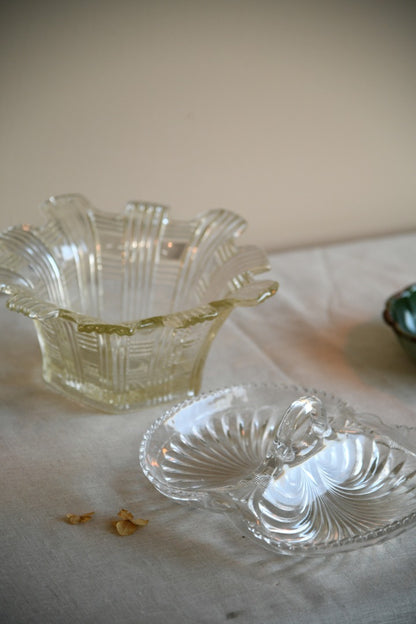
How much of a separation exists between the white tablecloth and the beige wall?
27 centimetres

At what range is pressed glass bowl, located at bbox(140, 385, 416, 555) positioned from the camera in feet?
1.82

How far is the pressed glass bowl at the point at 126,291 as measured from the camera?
0.67 meters

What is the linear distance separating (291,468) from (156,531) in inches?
4.5

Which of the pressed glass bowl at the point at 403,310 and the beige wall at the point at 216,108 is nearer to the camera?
the pressed glass bowl at the point at 403,310

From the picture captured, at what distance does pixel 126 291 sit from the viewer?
0.89 metres

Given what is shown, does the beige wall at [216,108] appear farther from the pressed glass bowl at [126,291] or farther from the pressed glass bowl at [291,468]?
the pressed glass bowl at [291,468]

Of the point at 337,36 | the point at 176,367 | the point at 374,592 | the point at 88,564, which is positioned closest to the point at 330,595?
the point at 374,592

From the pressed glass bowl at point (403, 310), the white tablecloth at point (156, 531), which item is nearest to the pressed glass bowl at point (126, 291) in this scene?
the white tablecloth at point (156, 531)

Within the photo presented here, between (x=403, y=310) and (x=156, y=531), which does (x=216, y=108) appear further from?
(x=156, y=531)

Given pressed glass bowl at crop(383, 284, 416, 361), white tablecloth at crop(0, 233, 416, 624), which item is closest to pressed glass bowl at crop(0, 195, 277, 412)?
white tablecloth at crop(0, 233, 416, 624)

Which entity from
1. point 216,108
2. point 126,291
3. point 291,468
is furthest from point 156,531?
point 216,108

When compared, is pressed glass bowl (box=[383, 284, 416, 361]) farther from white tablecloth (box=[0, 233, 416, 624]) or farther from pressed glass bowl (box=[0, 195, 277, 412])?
pressed glass bowl (box=[0, 195, 277, 412])

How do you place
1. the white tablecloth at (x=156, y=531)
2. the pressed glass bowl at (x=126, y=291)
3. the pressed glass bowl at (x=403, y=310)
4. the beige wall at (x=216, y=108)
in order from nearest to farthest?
1. the white tablecloth at (x=156, y=531)
2. the pressed glass bowl at (x=126, y=291)
3. the pressed glass bowl at (x=403, y=310)
4. the beige wall at (x=216, y=108)

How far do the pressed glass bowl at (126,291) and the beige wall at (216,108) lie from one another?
0.18m
